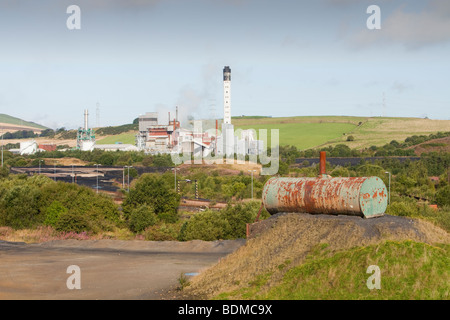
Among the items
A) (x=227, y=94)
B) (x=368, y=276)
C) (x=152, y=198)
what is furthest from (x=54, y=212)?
(x=227, y=94)

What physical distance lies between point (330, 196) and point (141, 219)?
26068 mm

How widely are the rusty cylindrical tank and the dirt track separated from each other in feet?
17.8

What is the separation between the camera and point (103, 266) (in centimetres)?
2931

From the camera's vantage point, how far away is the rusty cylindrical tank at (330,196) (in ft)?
79.9

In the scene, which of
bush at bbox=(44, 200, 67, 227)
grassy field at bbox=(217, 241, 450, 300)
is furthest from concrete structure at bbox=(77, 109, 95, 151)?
grassy field at bbox=(217, 241, 450, 300)

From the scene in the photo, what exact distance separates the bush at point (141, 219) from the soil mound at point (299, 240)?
2347 cm

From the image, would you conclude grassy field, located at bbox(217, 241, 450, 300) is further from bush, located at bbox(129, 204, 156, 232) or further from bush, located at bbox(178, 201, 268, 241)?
bush, located at bbox(129, 204, 156, 232)

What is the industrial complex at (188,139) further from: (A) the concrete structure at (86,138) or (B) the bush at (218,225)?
(B) the bush at (218,225)

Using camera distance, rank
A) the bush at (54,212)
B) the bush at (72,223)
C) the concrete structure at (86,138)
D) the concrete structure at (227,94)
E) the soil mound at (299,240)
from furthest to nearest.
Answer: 1. the concrete structure at (86,138)
2. the concrete structure at (227,94)
3. the bush at (54,212)
4. the bush at (72,223)
5. the soil mound at (299,240)

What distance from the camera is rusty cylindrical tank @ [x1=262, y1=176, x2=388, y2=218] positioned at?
2434 centimetres

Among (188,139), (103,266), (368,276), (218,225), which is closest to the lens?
(368,276)

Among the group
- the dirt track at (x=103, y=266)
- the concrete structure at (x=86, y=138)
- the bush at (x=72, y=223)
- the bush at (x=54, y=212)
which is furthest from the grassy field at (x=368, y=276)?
the concrete structure at (x=86, y=138)

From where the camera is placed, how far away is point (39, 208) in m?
50.2

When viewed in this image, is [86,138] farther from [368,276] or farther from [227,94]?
[368,276]
